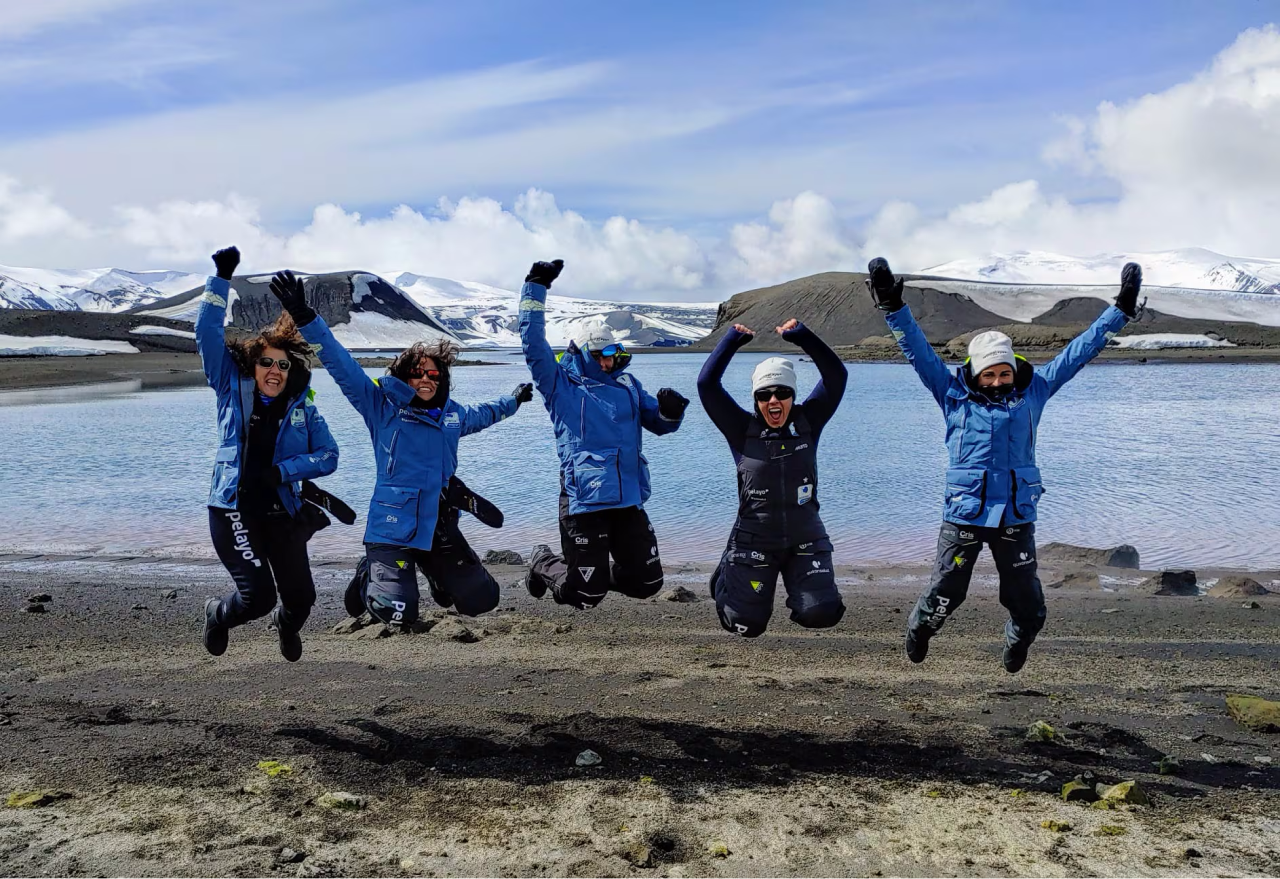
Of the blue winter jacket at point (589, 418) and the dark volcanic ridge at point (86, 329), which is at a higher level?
the dark volcanic ridge at point (86, 329)

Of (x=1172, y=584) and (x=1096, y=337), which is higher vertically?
(x=1096, y=337)

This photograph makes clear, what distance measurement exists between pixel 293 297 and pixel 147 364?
3997 inches

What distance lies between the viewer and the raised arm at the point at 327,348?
7004 millimetres

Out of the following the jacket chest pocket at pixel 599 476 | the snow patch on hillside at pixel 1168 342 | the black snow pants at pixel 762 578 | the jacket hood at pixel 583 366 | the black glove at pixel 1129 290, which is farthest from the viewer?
the snow patch on hillside at pixel 1168 342

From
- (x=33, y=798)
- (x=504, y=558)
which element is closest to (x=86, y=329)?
(x=504, y=558)

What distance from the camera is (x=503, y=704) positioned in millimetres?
7750

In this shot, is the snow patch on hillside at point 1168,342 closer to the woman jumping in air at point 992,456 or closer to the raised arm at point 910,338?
the woman jumping in air at point 992,456

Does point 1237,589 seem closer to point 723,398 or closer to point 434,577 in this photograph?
point 723,398

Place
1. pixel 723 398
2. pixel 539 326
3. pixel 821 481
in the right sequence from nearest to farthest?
pixel 723 398
pixel 539 326
pixel 821 481

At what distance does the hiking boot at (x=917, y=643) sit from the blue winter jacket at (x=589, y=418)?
2.20 meters

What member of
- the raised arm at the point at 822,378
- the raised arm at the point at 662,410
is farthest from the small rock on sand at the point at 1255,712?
the raised arm at the point at 662,410

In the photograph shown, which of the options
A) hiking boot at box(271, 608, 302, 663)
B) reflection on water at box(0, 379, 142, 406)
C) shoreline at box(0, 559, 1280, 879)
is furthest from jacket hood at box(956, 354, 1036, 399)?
reflection on water at box(0, 379, 142, 406)

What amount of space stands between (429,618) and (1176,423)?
119 ft

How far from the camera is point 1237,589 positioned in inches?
484
